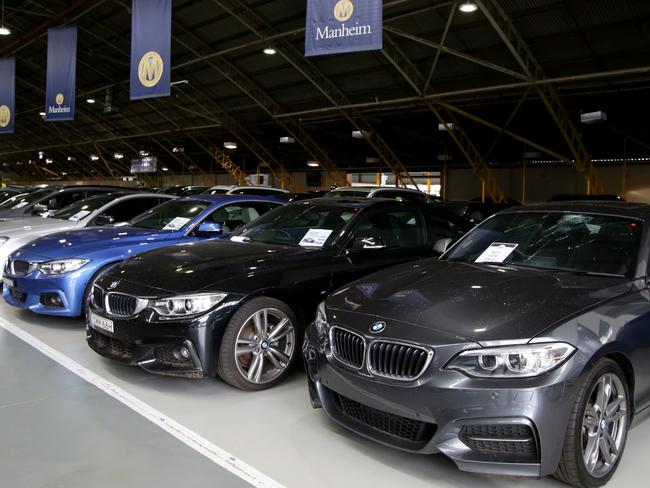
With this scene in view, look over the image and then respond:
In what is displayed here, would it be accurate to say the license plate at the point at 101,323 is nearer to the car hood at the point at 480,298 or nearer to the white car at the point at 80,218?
the car hood at the point at 480,298

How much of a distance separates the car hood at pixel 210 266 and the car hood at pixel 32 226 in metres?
3.16

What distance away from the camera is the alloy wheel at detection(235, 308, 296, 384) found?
12.3 feet

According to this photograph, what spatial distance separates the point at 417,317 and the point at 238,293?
1.40 m

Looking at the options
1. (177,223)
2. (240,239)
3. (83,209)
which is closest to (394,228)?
(240,239)

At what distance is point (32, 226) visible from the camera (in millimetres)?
7188

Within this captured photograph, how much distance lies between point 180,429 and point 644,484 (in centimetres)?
240

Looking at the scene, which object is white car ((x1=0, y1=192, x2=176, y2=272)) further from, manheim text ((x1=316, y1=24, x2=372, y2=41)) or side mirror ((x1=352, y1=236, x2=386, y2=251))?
side mirror ((x1=352, y1=236, x2=386, y2=251))

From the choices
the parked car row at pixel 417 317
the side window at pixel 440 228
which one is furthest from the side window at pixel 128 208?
the side window at pixel 440 228

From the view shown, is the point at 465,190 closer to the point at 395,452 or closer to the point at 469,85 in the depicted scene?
the point at 469,85

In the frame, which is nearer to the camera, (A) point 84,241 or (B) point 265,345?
(B) point 265,345

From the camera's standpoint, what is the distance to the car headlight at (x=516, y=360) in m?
2.38

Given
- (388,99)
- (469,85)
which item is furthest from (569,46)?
(388,99)

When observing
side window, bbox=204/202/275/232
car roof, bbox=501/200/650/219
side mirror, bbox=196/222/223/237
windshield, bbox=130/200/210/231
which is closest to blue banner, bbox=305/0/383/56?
side window, bbox=204/202/275/232

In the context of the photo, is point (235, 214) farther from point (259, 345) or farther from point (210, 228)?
point (259, 345)
